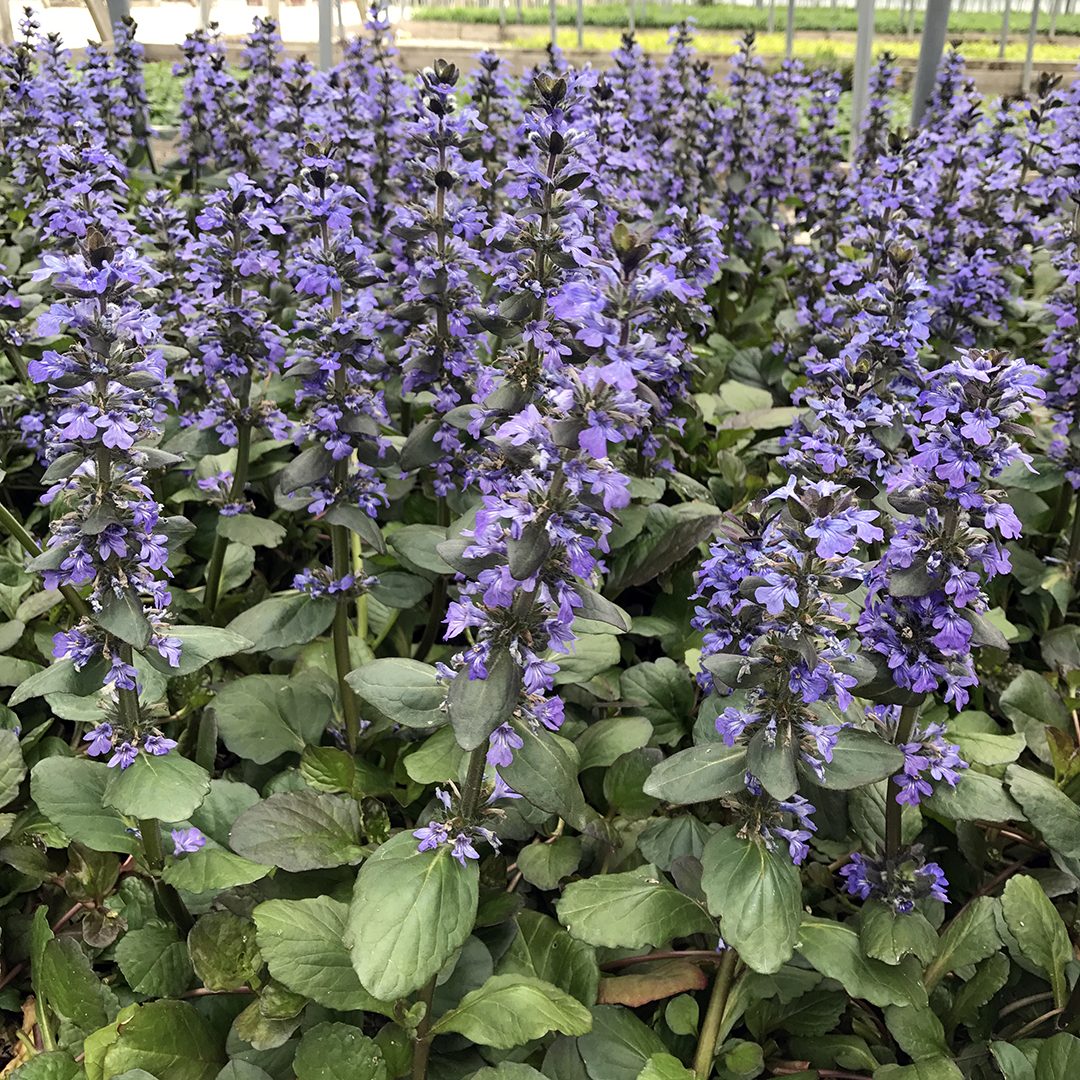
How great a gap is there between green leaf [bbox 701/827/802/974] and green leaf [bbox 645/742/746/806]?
16 cm

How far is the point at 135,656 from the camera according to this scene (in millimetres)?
2805

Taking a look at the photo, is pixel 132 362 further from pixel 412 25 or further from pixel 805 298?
pixel 412 25

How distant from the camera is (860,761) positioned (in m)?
2.33

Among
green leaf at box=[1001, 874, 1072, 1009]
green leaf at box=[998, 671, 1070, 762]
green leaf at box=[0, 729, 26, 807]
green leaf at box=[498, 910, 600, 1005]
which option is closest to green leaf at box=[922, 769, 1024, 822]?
green leaf at box=[1001, 874, 1072, 1009]

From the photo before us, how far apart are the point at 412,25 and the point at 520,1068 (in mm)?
27965

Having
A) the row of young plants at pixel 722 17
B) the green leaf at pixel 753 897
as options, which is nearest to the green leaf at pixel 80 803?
the green leaf at pixel 753 897

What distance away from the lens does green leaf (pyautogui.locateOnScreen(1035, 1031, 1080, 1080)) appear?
7.99 ft

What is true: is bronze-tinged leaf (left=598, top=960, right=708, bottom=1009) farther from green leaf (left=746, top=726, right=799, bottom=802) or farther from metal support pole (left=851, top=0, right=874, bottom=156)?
metal support pole (left=851, top=0, right=874, bottom=156)

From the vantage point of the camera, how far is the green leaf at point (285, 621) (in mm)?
3271

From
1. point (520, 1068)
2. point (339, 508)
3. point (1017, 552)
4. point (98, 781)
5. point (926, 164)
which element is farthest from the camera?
point (926, 164)

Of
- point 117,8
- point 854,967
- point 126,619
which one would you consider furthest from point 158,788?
point 117,8

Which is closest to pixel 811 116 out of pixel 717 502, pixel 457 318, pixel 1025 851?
pixel 717 502

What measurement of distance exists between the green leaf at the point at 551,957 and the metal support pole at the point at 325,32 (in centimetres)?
558

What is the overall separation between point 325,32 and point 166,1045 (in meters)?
6.25
